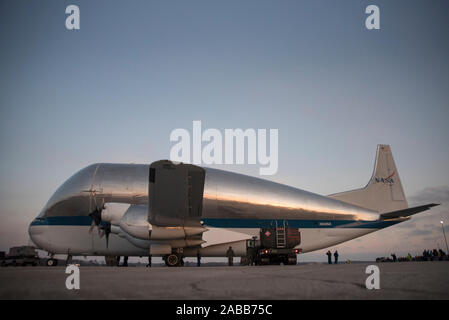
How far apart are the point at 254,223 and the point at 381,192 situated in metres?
10.5

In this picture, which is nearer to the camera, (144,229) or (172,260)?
(144,229)

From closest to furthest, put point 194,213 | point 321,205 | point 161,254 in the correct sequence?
point 194,213 < point 161,254 < point 321,205

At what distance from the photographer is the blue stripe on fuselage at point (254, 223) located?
958 inches

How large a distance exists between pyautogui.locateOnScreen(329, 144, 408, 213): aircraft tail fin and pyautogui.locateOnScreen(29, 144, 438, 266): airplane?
0.82ft

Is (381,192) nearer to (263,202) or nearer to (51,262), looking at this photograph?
(263,202)

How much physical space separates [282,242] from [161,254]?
23.2 feet

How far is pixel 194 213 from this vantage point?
1980 cm

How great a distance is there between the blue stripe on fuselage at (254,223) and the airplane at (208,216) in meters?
0.06

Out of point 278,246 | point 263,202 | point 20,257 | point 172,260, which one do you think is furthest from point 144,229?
point 20,257

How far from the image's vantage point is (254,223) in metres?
24.8

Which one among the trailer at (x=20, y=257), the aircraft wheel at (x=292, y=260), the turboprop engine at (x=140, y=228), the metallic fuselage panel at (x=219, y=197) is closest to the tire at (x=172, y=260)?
the turboprop engine at (x=140, y=228)
